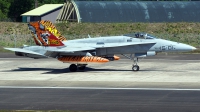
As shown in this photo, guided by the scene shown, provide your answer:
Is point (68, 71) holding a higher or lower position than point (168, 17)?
lower

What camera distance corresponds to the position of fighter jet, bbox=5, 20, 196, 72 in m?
30.2

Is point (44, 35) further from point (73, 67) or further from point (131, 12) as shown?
point (131, 12)

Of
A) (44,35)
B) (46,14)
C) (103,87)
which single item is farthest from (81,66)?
(46,14)

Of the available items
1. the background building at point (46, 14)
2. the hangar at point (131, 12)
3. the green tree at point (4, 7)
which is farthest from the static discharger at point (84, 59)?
the green tree at point (4, 7)

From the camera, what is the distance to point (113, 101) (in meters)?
20.2

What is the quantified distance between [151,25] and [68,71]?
102ft

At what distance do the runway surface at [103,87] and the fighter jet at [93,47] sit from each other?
0.87 meters

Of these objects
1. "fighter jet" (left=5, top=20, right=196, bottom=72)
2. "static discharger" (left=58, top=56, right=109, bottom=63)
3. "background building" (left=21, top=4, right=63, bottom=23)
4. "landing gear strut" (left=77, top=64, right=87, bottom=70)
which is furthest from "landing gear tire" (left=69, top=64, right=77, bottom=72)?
"background building" (left=21, top=4, right=63, bottom=23)

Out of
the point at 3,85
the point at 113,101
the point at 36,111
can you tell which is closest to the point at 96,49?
the point at 3,85

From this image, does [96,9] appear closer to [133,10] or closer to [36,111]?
[133,10]

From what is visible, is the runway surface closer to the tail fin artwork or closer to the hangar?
the tail fin artwork

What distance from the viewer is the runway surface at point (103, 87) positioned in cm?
1948

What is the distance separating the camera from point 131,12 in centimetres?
6425

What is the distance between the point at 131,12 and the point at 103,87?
4072 cm
